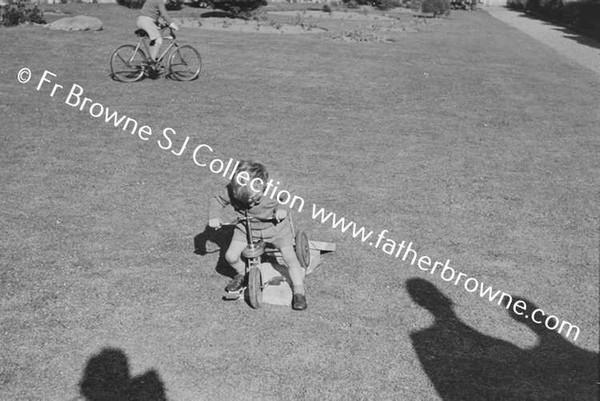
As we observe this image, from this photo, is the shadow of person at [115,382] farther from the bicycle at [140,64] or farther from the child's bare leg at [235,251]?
the bicycle at [140,64]

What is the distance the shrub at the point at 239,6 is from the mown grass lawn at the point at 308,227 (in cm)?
1177

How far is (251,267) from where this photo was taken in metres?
5.49

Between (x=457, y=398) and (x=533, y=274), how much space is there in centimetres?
223

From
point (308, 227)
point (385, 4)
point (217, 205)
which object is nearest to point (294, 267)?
point (217, 205)

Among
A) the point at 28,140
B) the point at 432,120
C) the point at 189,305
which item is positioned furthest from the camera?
the point at 432,120

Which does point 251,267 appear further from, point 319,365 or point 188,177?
point 188,177

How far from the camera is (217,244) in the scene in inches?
249

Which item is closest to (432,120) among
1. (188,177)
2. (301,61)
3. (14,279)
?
(188,177)

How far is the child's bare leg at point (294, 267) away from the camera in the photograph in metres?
5.32

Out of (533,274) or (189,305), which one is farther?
(533,274)

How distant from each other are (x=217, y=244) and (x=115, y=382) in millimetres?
2277

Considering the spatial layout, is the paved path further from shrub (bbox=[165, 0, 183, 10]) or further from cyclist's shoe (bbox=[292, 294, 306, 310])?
shrub (bbox=[165, 0, 183, 10])

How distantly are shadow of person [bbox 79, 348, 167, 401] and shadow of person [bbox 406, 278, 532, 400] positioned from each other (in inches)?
82.0
